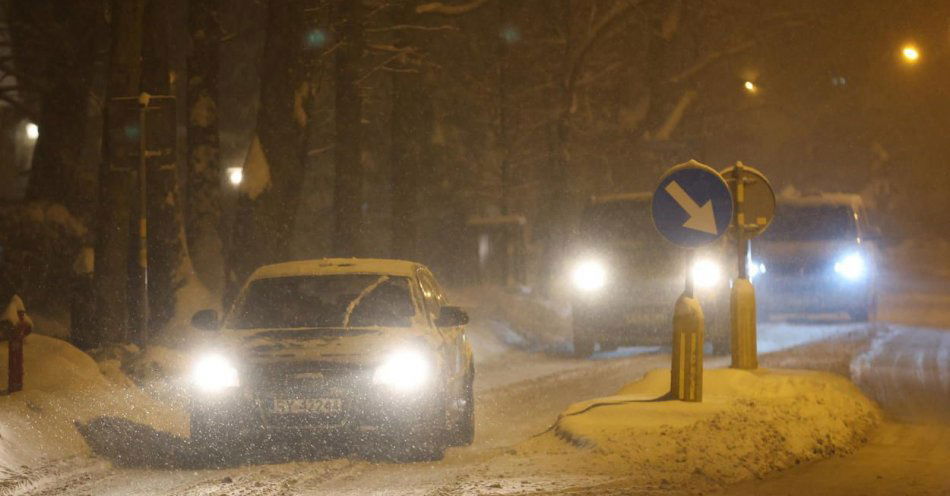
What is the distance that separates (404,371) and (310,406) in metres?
0.74

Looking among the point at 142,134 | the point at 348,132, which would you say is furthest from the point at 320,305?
the point at 348,132

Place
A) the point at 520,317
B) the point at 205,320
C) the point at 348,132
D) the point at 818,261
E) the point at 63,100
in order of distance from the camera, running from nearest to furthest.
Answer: the point at 205,320
the point at 348,132
the point at 63,100
the point at 818,261
the point at 520,317

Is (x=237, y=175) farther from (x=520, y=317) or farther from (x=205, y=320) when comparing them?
(x=205, y=320)

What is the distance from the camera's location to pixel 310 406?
383 inches

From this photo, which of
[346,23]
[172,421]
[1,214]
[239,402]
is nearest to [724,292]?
[346,23]

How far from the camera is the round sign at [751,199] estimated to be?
44.8ft

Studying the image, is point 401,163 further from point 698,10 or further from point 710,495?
point 710,495

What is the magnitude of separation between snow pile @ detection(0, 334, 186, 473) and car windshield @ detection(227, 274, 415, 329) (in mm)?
1715

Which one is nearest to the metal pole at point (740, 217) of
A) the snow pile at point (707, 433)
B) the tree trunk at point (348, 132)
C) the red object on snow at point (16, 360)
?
the snow pile at point (707, 433)

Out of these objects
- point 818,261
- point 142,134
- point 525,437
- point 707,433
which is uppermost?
point 142,134

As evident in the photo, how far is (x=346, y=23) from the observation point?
841 inches

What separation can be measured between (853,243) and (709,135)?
15788mm

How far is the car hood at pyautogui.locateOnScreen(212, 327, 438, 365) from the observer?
9.90 meters

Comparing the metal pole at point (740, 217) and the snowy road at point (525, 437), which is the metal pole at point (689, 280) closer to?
the snowy road at point (525, 437)
